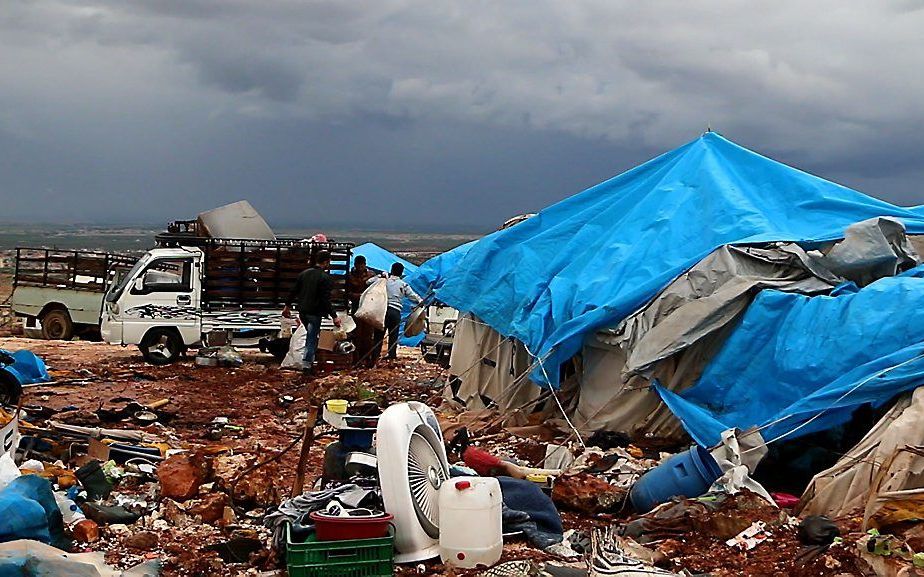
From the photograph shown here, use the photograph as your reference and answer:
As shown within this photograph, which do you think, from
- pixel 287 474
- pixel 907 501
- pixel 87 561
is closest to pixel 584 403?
pixel 287 474

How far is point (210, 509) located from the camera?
7734 mm

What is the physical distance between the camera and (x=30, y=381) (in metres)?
14.4

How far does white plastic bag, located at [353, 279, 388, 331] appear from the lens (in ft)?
55.3

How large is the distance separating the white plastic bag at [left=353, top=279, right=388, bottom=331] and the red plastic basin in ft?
35.2

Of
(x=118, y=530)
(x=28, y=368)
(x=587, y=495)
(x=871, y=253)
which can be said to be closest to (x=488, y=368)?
(x=871, y=253)

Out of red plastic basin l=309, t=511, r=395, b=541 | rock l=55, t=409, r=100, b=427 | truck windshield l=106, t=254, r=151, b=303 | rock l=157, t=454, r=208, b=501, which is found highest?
truck windshield l=106, t=254, r=151, b=303

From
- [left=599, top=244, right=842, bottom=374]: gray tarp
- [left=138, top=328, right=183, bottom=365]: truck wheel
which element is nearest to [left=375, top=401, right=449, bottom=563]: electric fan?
[left=599, top=244, right=842, bottom=374]: gray tarp

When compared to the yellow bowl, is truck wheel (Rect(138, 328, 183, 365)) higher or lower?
lower

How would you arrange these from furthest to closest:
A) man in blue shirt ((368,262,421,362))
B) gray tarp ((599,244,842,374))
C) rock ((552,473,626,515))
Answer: man in blue shirt ((368,262,421,362))
gray tarp ((599,244,842,374))
rock ((552,473,626,515))

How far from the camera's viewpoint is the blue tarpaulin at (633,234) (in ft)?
35.5

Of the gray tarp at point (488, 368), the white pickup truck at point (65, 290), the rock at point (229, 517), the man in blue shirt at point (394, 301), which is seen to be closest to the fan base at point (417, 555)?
the rock at point (229, 517)

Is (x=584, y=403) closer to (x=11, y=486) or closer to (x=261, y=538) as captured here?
(x=261, y=538)

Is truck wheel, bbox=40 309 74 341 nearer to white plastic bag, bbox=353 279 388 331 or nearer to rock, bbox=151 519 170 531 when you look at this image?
white plastic bag, bbox=353 279 388 331

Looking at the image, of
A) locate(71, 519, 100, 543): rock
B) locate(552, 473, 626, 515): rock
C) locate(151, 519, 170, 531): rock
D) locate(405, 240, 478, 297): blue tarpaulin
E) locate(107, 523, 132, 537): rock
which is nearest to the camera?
locate(71, 519, 100, 543): rock
